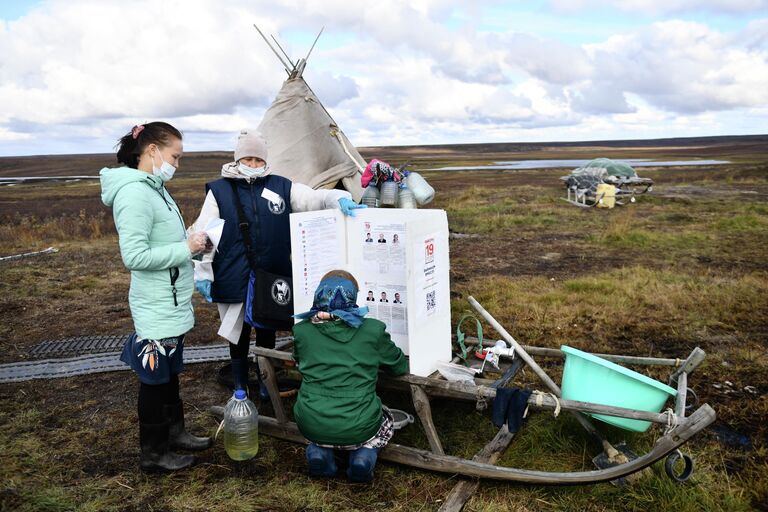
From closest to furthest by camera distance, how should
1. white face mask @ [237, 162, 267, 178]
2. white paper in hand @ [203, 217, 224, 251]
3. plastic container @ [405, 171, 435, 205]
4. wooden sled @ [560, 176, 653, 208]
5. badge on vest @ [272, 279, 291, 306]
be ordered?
white paper in hand @ [203, 217, 224, 251] < white face mask @ [237, 162, 267, 178] < badge on vest @ [272, 279, 291, 306] < plastic container @ [405, 171, 435, 205] < wooden sled @ [560, 176, 653, 208]

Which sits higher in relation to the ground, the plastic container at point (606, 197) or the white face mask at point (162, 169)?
the white face mask at point (162, 169)

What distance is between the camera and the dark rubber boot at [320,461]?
11.3 ft

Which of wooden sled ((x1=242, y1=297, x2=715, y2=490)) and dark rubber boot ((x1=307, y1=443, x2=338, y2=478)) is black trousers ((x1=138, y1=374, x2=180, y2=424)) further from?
dark rubber boot ((x1=307, y1=443, x2=338, y2=478))

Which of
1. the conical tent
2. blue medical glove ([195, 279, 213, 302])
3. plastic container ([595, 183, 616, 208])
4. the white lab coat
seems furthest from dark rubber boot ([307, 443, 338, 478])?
plastic container ([595, 183, 616, 208])

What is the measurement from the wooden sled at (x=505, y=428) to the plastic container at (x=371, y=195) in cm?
162

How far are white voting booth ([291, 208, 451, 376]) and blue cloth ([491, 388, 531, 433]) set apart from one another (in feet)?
2.28

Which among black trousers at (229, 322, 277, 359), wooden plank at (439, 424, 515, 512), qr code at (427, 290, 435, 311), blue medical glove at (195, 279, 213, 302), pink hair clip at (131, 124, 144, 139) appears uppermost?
pink hair clip at (131, 124, 144, 139)

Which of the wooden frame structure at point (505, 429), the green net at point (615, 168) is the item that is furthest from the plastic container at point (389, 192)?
the green net at point (615, 168)

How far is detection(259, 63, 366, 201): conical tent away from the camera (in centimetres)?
757

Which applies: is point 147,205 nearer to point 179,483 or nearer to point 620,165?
point 179,483

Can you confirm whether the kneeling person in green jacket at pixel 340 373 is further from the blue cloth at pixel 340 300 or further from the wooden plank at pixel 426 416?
the wooden plank at pixel 426 416

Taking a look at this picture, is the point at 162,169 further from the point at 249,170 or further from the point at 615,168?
the point at 615,168

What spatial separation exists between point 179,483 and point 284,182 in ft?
7.07

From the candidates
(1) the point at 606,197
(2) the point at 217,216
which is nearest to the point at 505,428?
(2) the point at 217,216
